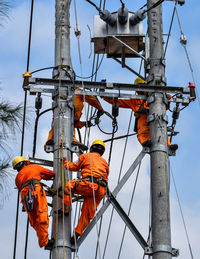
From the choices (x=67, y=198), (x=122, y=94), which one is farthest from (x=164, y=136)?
A: (x=67, y=198)

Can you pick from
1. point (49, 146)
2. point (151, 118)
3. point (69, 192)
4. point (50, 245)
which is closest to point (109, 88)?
point (151, 118)

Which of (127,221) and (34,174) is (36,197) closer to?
(34,174)

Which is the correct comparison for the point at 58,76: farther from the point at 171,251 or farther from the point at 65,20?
the point at 171,251

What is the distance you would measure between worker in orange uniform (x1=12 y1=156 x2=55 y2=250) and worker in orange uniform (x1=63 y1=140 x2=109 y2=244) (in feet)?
1.20

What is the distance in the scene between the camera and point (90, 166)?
1162 centimetres

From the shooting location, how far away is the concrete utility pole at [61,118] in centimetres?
1080

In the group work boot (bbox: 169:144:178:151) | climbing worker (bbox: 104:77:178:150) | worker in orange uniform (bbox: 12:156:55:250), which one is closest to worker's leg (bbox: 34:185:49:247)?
worker in orange uniform (bbox: 12:156:55:250)

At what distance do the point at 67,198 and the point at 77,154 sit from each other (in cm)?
104

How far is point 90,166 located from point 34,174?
82cm

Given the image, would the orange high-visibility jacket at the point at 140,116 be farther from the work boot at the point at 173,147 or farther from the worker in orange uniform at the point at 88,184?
the worker in orange uniform at the point at 88,184

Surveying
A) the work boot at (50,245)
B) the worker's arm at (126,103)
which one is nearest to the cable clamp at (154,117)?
the worker's arm at (126,103)

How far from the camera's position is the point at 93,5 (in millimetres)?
Result: 12820

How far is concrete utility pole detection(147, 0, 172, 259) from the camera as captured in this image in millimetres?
11000

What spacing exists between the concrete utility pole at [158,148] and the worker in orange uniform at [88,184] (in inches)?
29.6
